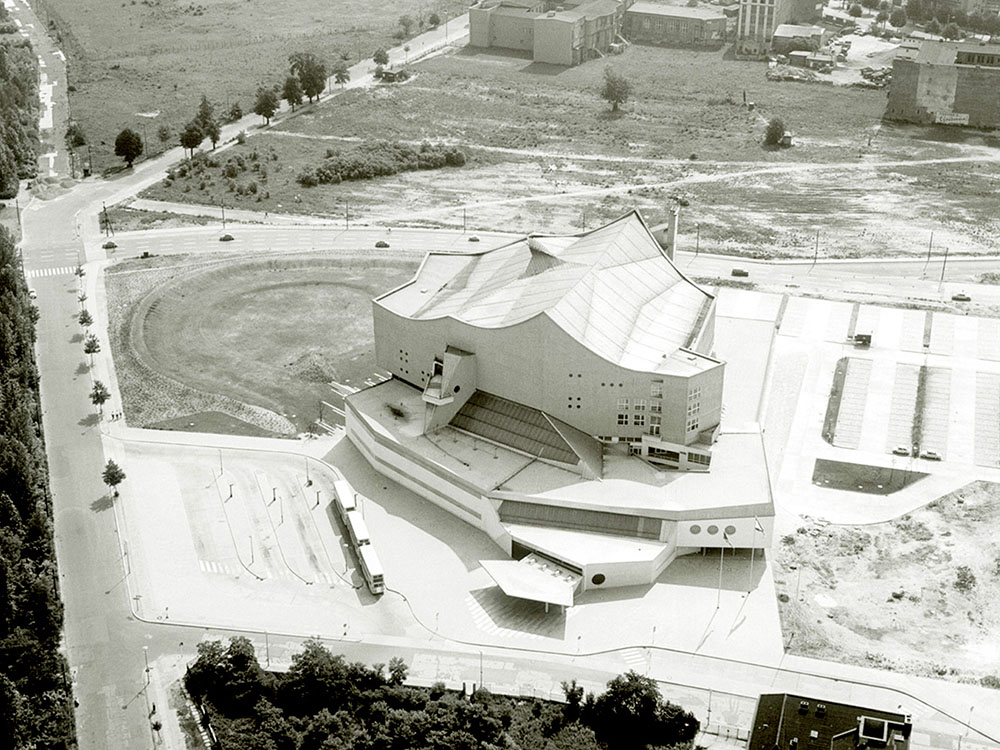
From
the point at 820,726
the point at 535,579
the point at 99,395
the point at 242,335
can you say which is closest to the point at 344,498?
the point at 535,579

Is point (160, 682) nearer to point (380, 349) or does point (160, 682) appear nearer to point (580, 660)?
point (580, 660)

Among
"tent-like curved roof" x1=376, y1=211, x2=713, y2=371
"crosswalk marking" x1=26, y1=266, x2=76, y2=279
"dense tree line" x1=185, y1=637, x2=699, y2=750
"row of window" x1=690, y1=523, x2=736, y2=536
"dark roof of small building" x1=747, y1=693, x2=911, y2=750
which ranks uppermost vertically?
"tent-like curved roof" x1=376, y1=211, x2=713, y2=371

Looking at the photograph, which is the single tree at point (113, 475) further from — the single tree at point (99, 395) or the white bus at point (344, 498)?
the white bus at point (344, 498)

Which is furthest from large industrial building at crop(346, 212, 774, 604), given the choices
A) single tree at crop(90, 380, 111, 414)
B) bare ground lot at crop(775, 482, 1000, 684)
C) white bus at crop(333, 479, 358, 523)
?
single tree at crop(90, 380, 111, 414)

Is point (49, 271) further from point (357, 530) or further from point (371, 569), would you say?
point (371, 569)

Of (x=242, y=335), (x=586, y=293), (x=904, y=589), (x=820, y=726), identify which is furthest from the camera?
(x=242, y=335)

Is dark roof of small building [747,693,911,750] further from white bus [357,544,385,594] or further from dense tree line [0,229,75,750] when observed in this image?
dense tree line [0,229,75,750]

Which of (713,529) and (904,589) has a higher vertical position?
(713,529)
